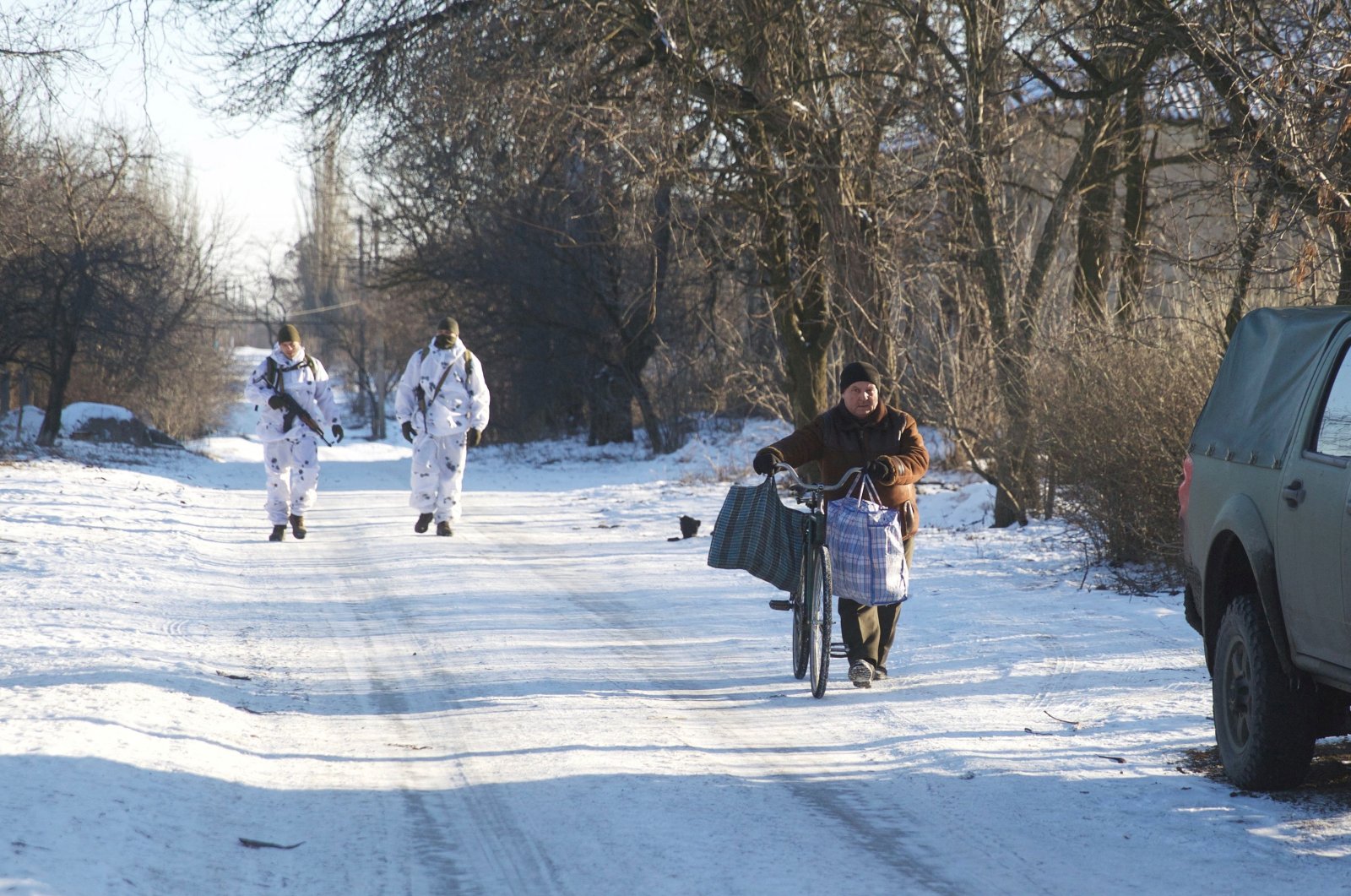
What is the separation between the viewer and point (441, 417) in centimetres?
1420

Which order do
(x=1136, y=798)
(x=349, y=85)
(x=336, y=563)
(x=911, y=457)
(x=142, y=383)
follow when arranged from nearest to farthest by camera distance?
1. (x=1136, y=798)
2. (x=911, y=457)
3. (x=336, y=563)
4. (x=349, y=85)
5. (x=142, y=383)

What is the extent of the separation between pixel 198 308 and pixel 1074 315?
3192cm

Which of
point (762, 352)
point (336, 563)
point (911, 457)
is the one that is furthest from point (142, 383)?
point (911, 457)

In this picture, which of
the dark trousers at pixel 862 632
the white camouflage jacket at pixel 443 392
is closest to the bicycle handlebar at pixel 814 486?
the dark trousers at pixel 862 632

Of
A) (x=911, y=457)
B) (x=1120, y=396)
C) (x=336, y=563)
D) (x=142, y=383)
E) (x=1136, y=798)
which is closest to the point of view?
(x=1136, y=798)

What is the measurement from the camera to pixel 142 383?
3556cm

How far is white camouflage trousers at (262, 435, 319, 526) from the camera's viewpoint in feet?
44.8

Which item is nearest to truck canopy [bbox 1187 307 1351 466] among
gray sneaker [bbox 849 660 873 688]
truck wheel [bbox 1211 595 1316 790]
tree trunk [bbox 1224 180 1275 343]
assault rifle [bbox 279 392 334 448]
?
truck wheel [bbox 1211 595 1316 790]

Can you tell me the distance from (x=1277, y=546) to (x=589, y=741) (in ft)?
10.2

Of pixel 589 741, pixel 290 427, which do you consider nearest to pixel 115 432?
pixel 290 427

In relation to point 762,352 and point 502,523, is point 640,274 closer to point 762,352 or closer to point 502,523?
point 762,352

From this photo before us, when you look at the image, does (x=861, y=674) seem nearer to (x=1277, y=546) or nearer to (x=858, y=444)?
(x=858, y=444)

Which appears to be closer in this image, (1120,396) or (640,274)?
(1120,396)

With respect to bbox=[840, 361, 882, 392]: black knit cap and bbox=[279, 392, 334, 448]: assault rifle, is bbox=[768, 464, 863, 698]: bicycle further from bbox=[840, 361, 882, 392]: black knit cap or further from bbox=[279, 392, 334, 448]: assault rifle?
bbox=[279, 392, 334, 448]: assault rifle
